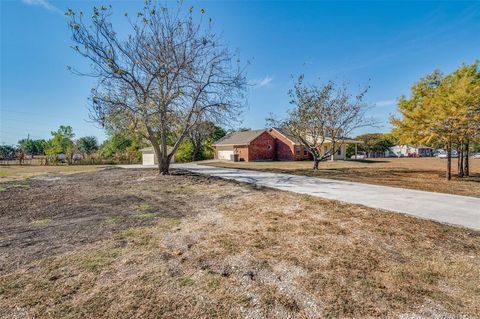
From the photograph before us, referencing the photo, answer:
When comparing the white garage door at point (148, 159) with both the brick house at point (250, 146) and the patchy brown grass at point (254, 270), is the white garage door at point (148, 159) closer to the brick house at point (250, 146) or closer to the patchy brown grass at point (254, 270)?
Result: the brick house at point (250, 146)

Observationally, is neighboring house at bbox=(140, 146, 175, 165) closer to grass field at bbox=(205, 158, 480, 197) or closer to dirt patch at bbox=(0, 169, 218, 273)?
grass field at bbox=(205, 158, 480, 197)

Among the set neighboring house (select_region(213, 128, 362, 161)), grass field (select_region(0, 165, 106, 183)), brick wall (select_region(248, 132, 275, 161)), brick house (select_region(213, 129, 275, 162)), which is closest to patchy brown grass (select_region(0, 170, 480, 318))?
grass field (select_region(0, 165, 106, 183))

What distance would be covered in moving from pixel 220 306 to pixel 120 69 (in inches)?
527

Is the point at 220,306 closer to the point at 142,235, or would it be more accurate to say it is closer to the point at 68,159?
the point at 142,235

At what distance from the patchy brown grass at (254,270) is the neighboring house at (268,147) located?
2774 cm

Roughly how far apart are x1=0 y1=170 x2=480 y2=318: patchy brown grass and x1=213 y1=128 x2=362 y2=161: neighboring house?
27.7m

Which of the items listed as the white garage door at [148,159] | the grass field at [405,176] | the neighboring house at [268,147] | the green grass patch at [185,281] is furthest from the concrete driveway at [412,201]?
the white garage door at [148,159]

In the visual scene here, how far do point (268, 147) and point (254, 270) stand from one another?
32.5m

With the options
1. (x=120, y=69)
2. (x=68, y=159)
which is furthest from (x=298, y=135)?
(x=68, y=159)

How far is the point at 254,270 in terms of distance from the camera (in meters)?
3.40

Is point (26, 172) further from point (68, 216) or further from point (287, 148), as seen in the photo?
point (287, 148)

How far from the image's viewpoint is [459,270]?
3.39 meters

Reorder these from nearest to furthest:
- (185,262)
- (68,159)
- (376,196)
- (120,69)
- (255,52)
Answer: (185,262)
(376,196)
(120,69)
(255,52)
(68,159)

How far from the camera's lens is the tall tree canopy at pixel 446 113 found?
36.4 ft
